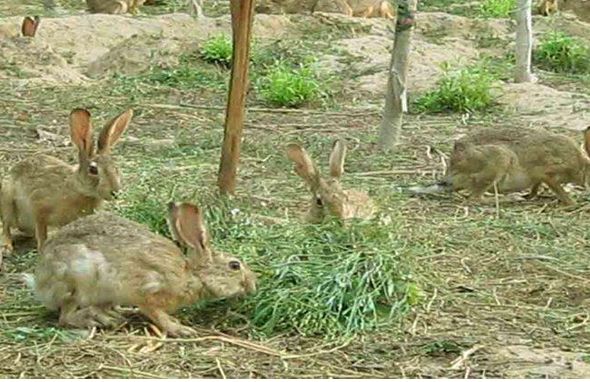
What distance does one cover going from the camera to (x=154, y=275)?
600 centimetres

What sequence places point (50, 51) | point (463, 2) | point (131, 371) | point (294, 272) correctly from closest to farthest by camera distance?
point (131, 371) < point (294, 272) < point (50, 51) < point (463, 2)

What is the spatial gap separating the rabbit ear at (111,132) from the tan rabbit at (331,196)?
37.5 inches

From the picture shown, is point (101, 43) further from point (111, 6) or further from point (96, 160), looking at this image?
point (96, 160)

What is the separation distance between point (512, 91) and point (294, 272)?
756 cm

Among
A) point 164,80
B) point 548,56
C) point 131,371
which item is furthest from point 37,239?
point 548,56

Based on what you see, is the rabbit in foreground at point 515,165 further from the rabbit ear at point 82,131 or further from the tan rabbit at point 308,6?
the tan rabbit at point 308,6

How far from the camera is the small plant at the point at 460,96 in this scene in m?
12.9

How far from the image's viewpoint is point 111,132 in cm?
752

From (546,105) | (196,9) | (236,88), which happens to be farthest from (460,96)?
(196,9)

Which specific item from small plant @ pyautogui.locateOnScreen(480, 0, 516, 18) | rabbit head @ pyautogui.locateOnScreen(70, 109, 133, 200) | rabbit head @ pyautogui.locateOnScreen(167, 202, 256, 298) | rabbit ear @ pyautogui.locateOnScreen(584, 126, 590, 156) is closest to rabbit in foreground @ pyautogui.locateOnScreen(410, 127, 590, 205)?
rabbit ear @ pyautogui.locateOnScreen(584, 126, 590, 156)

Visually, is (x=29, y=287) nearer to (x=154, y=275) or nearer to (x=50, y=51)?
(x=154, y=275)

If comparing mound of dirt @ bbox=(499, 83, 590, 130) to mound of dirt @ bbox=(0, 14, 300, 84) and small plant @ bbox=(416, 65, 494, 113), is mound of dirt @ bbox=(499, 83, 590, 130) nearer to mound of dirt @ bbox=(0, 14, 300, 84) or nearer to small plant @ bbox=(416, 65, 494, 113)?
small plant @ bbox=(416, 65, 494, 113)

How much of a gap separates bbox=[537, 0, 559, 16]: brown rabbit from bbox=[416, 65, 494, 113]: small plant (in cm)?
754

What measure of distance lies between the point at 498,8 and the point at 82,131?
42.1 ft
